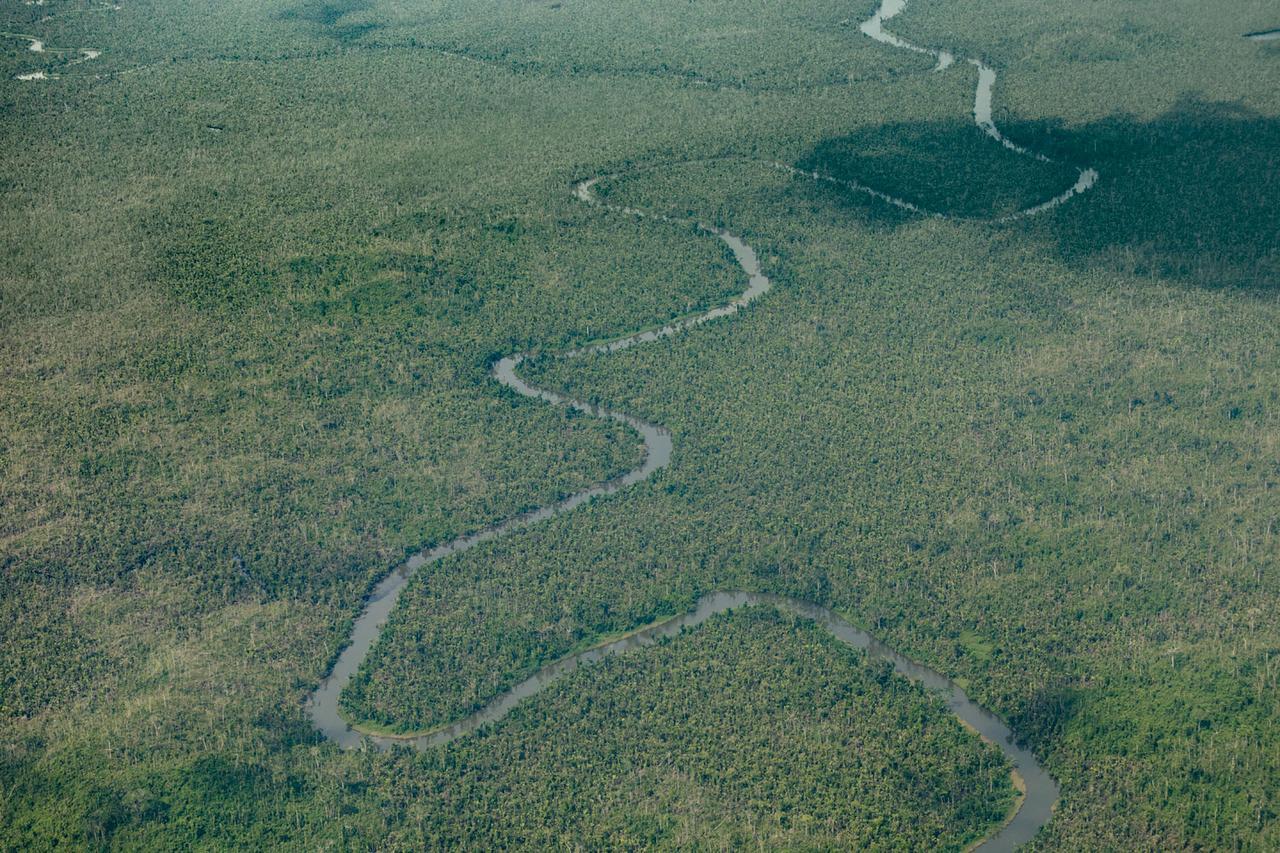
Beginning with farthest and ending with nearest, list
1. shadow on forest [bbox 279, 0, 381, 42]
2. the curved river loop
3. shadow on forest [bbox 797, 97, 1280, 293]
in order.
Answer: shadow on forest [bbox 279, 0, 381, 42] < shadow on forest [bbox 797, 97, 1280, 293] < the curved river loop

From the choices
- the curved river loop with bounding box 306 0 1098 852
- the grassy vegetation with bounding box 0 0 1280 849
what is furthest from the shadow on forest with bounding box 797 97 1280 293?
the curved river loop with bounding box 306 0 1098 852

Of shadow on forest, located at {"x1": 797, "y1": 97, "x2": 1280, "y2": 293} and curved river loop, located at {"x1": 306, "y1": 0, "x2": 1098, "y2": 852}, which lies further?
shadow on forest, located at {"x1": 797, "y1": 97, "x2": 1280, "y2": 293}

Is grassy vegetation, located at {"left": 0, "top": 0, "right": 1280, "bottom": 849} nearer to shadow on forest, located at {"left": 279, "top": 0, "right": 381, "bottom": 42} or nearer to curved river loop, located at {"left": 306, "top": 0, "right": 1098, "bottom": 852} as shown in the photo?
curved river loop, located at {"left": 306, "top": 0, "right": 1098, "bottom": 852}

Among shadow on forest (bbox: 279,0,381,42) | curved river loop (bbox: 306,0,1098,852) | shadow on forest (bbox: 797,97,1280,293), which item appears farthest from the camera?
shadow on forest (bbox: 279,0,381,42)

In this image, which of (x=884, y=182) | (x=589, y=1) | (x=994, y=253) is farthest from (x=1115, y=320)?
(x=589, y=1)

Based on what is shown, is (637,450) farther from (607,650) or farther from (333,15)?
(333,15)
